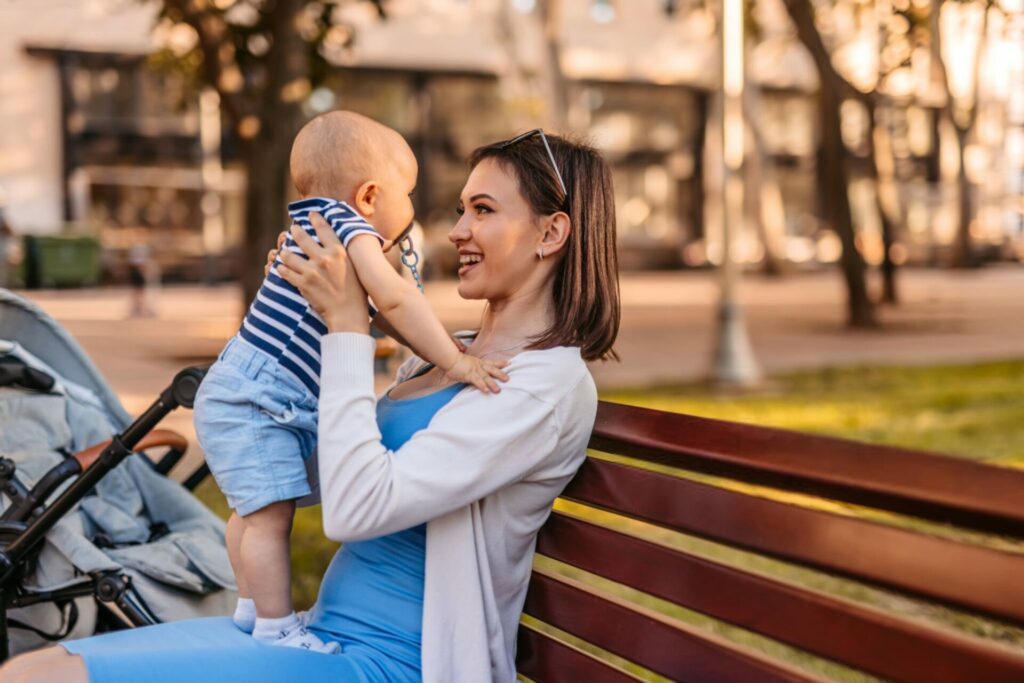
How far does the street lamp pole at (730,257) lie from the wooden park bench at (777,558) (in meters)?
9.29

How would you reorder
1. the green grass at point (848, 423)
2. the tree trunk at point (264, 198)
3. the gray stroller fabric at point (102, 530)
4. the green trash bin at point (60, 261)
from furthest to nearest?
the green trash bin at point (60, 261), the tree trunk at point (264, 198), the green grass at point (848, 423), the gray stroller fabric at point (102, 530)

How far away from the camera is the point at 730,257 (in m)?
11.7

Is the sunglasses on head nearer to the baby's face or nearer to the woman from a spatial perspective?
A: the woman

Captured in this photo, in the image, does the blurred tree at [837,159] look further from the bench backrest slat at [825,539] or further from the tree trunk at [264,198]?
the bench backrest slat at [825,539]

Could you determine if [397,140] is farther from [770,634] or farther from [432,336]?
[770,634]

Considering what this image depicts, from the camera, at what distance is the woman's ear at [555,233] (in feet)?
7.54

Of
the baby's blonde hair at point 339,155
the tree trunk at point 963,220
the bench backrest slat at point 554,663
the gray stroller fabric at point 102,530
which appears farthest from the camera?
the tree trunk at point 963,220

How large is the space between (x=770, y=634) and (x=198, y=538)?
214 cm

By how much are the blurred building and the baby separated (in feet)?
78.1

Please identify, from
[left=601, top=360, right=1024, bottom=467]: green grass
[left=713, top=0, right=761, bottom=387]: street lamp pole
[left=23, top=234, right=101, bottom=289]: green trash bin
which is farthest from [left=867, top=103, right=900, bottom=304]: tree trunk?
[left=23, top=234, right=101, bottom=289]: green trash bin

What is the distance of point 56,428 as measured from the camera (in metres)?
3.45

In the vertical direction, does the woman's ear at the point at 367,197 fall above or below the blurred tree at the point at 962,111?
below

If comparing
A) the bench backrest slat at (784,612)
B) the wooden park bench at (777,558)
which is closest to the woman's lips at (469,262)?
the wooden park bench at (777,558)

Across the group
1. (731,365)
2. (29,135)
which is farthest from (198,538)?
(29,135)
